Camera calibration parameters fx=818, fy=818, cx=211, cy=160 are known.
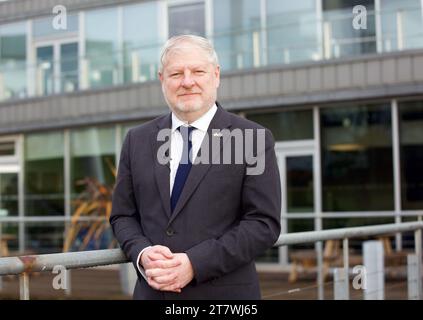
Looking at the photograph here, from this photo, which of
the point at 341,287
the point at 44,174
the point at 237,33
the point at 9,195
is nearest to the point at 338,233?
the point at 341,287

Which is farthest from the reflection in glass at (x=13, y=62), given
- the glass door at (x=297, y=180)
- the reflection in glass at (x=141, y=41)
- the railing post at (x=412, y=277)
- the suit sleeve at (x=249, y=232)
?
the suit sleeve at (x=249, y=232)

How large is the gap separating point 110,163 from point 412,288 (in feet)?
30.8

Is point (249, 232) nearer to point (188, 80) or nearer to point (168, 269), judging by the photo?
point (168, 269)

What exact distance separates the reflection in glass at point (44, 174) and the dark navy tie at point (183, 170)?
12.6m

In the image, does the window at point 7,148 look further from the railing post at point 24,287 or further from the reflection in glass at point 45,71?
the railing post at point 24,287

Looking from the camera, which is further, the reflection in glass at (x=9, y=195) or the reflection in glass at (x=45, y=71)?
the reflection in glass at (x=9, y=195)

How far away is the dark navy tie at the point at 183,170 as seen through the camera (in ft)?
8.24

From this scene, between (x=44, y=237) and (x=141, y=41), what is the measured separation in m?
3.71

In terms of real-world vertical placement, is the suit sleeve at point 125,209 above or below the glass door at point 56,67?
below

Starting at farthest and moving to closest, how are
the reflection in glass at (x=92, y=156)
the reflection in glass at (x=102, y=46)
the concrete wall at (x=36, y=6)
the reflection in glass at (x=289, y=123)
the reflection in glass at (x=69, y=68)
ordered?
the reflection in glass at (x=69, y=68) < the concrete wall at (x=36, y=6) < the reflection in glass at (x=92, y=156) < the reflection in glass at (x=102, y=46) < the reflection in glass at (x=289, y=123)

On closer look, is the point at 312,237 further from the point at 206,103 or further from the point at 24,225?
the point at 24,225

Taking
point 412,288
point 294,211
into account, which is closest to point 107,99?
point 294,211

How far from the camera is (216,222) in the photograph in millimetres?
2469

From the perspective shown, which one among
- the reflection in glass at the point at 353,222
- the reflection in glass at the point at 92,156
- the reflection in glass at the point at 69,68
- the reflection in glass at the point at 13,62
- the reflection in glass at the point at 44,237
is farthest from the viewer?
the reflection in glass at the point at 13,62
